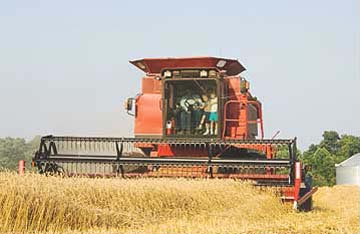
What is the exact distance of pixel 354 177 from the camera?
29.0 metres

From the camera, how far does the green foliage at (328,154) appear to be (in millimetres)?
32531

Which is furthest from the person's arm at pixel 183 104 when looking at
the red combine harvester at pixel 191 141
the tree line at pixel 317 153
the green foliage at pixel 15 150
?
the green foliage at pixel 15 150

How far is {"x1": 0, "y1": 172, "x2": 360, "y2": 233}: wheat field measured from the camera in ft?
20.5

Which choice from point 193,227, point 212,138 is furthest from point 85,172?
point 193,227

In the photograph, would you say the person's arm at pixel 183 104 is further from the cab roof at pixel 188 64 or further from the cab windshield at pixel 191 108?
the cab roof at pixel 188 64

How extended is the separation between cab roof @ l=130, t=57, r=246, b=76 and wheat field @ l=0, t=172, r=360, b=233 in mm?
2941

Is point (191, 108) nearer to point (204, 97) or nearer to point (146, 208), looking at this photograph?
point (204, 97)

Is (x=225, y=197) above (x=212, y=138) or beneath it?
beneath

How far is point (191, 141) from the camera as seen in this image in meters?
9.95

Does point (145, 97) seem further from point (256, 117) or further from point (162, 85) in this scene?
point (256, 117)

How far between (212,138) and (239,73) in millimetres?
2210

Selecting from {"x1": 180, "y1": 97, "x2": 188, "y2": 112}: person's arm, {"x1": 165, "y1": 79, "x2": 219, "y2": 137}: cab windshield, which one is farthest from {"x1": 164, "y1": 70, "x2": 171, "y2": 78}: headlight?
{"x1": 180, "y1": 97, "x2": 188, "y2": 112}: person's arm

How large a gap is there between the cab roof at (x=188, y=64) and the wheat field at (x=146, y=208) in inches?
116

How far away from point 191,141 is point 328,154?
83.2ft
